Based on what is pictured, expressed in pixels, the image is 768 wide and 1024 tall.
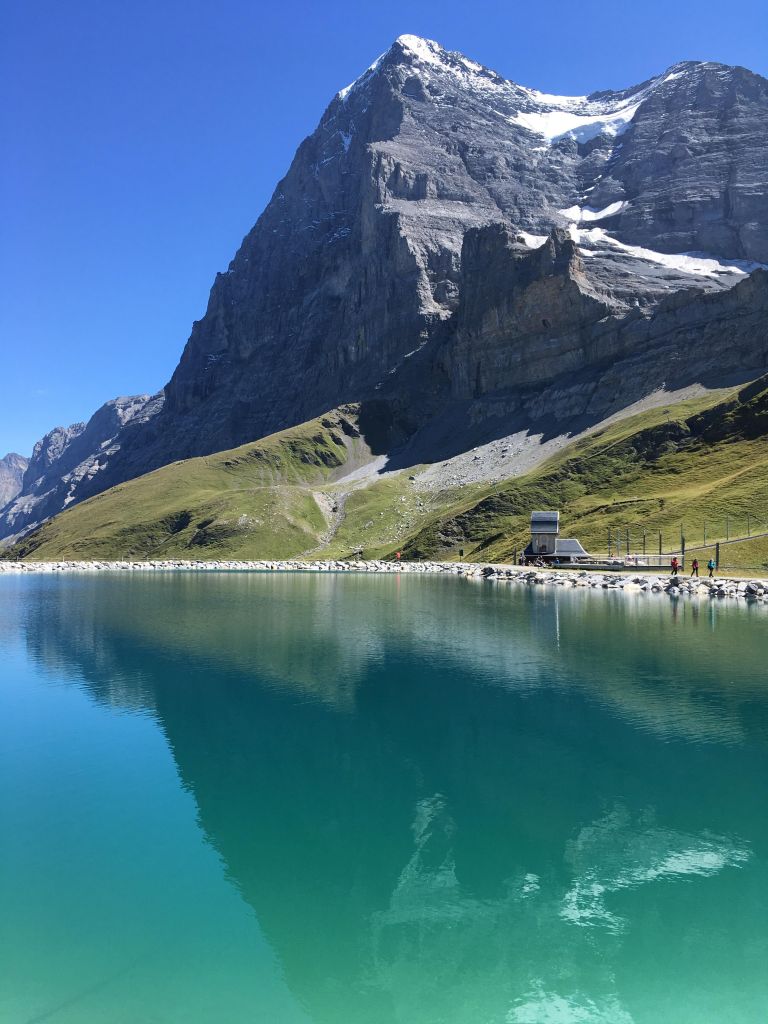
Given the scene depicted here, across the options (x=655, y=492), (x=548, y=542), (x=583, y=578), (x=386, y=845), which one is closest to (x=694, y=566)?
(x=583, y=578)

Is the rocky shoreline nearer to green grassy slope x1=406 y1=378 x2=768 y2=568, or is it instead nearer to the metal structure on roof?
the metal structure on roof

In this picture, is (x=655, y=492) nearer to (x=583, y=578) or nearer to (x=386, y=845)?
(x=583, y=578)

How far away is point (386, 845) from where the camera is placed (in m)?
19.0

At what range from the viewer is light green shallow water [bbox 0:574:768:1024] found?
44.0 ft

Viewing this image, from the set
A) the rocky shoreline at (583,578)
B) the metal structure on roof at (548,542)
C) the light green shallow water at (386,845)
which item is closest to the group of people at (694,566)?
the rocky shoreline at (583,578)

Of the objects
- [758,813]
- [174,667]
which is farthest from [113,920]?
[174,667]

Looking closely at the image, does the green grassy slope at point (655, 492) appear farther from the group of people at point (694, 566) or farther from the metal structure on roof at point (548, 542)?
the metal structure on roof at point (548, 542)

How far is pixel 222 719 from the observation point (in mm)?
32062

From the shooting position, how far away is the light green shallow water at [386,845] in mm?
13398

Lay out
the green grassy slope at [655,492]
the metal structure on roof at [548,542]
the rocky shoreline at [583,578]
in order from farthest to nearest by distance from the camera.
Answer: the metal structure on roof at [548,542], the green grassy slope at [655,492], the rocky shoreline at [583,578]

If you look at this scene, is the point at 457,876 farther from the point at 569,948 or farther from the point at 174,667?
the point at 174,667

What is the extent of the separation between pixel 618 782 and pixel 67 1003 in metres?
17.1

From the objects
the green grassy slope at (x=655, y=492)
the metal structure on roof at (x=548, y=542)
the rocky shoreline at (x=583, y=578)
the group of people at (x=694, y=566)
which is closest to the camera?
the rocky shoreline at (x=583, y=578)

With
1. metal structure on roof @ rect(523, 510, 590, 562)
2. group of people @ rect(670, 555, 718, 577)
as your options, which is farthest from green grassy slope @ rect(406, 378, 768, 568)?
metal structure on roof @ rect(523, 510, 590, 562)
